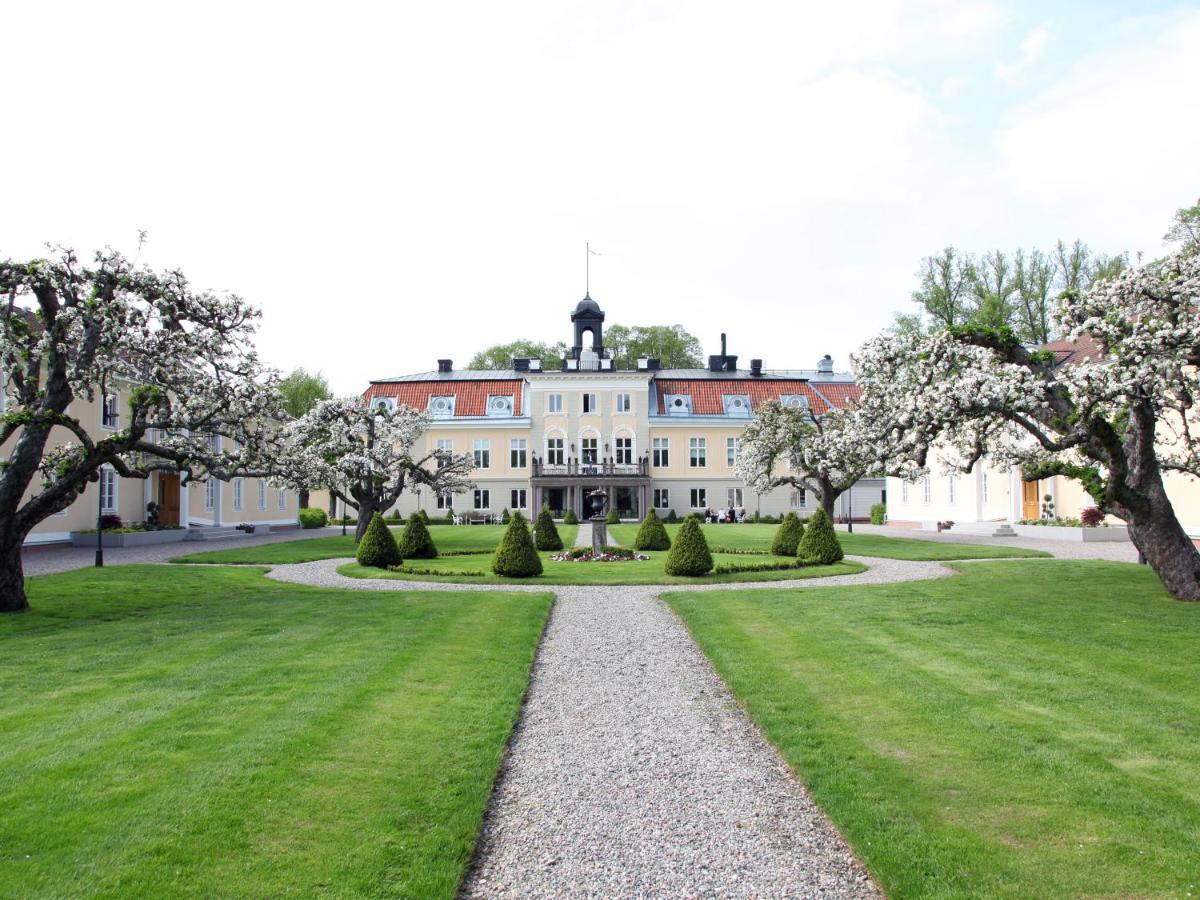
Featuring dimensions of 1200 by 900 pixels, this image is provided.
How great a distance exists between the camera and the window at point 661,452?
5347 centimetres

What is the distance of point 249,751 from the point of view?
5941mm

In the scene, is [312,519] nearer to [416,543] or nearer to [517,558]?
[416,543]

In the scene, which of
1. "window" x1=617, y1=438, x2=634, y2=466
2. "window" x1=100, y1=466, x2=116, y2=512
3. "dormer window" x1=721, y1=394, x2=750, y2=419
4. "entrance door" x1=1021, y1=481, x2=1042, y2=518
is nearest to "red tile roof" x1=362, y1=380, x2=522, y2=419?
"window" x1=617, y1=438, x2=634, y2=466

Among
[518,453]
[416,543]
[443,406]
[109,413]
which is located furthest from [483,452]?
[416,543]

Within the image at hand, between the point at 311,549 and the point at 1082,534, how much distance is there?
25.3m

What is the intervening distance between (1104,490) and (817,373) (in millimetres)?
46592

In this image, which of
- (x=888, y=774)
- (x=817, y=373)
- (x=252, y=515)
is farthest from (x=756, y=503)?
(x=888, y=774)

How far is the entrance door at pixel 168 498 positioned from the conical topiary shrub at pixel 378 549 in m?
18.1

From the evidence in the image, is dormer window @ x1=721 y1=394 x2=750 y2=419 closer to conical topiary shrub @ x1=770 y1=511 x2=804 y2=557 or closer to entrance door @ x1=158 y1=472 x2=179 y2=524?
conical topiary shrub @ x1=770 y1=511 x2=804 y2=557

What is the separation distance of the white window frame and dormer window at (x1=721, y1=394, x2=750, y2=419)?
14993mm

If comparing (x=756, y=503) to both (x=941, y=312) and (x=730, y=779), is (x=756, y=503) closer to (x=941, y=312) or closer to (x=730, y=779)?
(x=941, y=312)

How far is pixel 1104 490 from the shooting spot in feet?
41.4

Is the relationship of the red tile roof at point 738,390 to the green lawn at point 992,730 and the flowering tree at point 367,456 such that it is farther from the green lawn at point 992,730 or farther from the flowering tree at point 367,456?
the green lawn at point 992,730

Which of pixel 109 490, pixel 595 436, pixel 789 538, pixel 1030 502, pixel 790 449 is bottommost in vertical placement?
pixel 789 538
